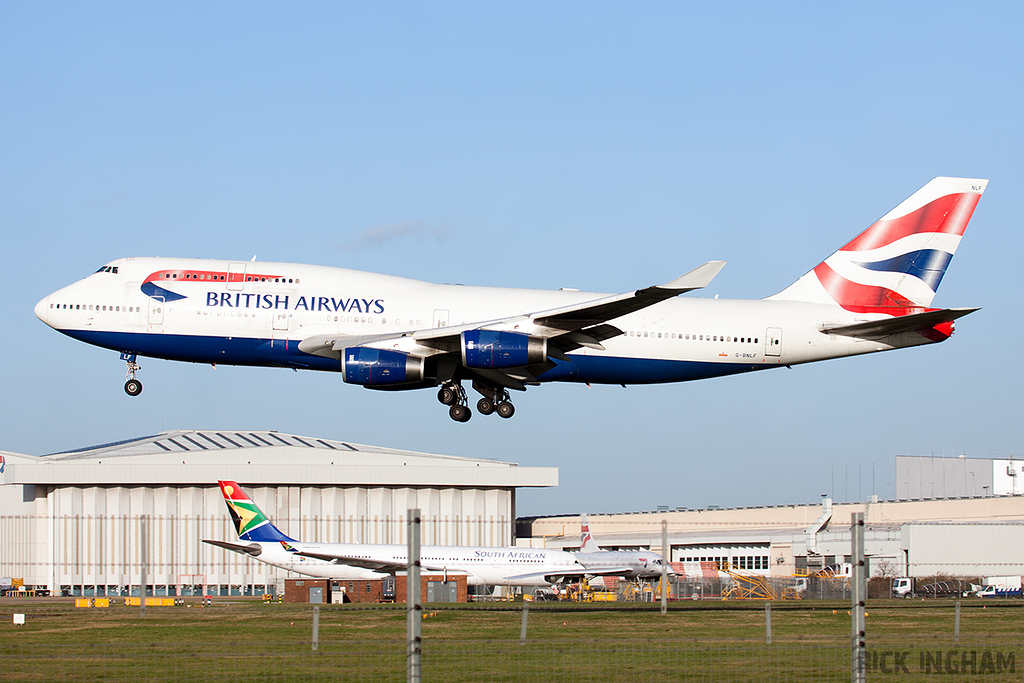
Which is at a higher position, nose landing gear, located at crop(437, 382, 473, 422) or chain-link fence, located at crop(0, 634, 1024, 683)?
nose landing gear, located at crop(437, 382, 473, 422)

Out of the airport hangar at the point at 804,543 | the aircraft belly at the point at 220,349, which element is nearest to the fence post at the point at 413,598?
the aircraft belly at the point at 220,349

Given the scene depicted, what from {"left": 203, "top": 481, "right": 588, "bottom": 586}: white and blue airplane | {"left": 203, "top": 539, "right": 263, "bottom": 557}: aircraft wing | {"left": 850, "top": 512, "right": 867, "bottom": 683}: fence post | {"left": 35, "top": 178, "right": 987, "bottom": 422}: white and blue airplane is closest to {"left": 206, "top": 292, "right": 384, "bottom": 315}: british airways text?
{"left": 35, "top": 178, "right": 987, "bottom": 422}: white and blue airplane

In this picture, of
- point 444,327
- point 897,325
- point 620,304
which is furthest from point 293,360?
point 897,325

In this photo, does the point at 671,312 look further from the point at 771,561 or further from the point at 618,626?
the point at 771,561

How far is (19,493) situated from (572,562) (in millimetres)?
39397

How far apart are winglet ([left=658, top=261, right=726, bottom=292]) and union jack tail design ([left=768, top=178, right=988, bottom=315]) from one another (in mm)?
10683

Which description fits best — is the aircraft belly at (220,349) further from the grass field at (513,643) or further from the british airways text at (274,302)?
the grass field at (513,643)

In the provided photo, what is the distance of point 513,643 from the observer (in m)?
30.0

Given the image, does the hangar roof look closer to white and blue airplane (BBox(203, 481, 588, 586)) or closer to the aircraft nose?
white and blue airplane (BBox(203, 481, 588, 586))

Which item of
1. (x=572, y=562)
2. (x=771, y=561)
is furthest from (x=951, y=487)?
(x=572, y=562)

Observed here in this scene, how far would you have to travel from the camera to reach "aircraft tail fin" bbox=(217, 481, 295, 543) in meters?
55.4

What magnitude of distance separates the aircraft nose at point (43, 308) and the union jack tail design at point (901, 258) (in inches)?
1005

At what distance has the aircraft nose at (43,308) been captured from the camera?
4084 cm

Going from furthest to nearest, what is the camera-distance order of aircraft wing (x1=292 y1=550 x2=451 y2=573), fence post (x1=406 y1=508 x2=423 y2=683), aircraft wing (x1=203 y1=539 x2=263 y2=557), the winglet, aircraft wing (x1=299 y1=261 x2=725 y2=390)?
aircraft wing (x1=203 y1=539 x2=263 y2=557)
aircraft wing (x1=292 y1=550 x2=451 y2=573)
aircraft wing (x1=299 y1=261 x2=725 y2=390)
the winglet
fence post (x1=406 y1=508 x2=423 y2=683)
